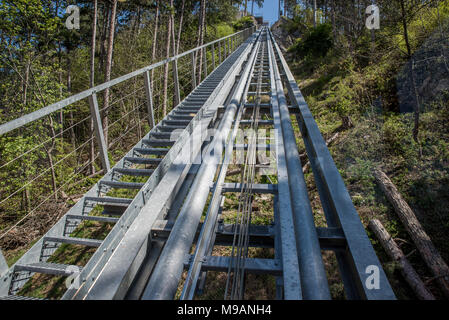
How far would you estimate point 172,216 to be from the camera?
2166 mm

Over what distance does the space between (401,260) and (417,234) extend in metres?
0.51

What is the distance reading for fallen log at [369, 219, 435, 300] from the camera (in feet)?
8.21

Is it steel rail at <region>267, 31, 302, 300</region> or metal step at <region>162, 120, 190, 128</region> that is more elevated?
metal step at <region>162, 120, 190, 128</region>

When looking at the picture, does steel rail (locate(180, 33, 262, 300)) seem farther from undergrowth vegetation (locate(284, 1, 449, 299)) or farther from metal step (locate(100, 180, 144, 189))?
undergrowth vegetation (locate(284, 1, 449, 299))

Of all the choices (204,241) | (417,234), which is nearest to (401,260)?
(417,234)

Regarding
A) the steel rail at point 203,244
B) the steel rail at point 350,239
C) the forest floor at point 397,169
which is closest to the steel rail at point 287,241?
the steel rail at point 350,239

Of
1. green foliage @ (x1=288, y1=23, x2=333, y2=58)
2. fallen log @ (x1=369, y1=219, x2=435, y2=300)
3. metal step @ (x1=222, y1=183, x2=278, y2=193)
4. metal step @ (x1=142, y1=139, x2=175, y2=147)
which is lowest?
fallen log @ (x1=369, y1=219, x2=435, y2=300)

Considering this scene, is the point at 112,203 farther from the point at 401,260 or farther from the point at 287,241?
the point at 401,260

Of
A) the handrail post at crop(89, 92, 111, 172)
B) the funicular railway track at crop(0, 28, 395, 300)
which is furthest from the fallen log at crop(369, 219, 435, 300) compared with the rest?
the handrail post at crop(89, 92, 111, 172)

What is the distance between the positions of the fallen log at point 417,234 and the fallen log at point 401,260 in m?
0.20

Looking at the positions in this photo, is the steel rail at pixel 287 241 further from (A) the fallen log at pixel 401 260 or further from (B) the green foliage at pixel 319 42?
(B) the green foliage at pixel 319 42

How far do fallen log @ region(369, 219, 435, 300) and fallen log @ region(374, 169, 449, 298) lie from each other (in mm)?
201
